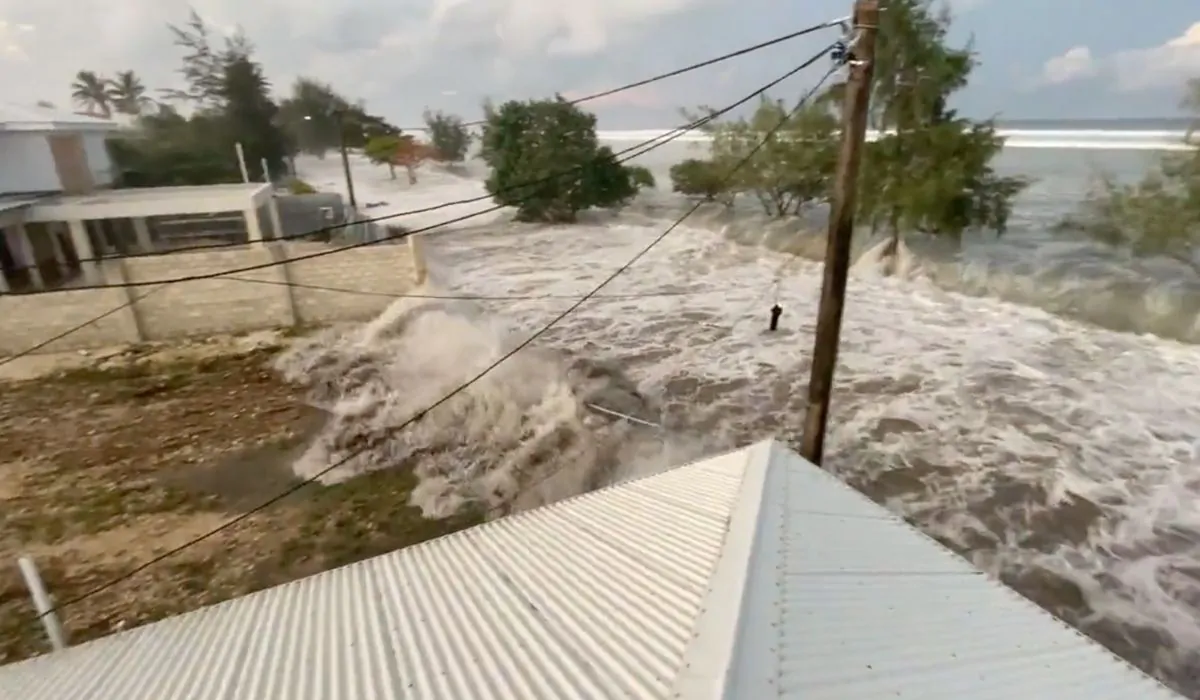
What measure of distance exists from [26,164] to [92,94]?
7143 millimetres

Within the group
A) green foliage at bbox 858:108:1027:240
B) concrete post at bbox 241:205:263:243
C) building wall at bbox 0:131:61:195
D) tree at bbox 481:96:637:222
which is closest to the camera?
green foliage at bbox 858:108:1027:240

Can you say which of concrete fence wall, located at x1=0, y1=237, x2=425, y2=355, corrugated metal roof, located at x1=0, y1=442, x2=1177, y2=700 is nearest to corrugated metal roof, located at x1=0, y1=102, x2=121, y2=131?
concrete fence wall, located at x1=0, y1=237, x2=425, y2=355

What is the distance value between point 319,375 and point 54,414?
4.04 m

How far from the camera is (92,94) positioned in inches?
861

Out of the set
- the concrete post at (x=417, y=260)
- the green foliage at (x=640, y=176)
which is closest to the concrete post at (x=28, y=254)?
the concrete post at (x=417, y=260)

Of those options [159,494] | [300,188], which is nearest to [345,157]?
[300,188]

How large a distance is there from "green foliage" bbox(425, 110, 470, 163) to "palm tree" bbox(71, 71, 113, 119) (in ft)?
34.6

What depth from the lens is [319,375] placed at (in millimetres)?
11531

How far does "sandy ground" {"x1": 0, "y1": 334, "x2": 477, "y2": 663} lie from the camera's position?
6.61 meters

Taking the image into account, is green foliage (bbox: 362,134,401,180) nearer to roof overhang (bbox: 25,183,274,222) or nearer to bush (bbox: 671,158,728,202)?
roof overhang (bbox: 25,183,274,222)

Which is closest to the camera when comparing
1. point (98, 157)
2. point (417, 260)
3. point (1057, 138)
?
point (417, 260)

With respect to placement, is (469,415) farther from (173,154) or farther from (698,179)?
(173,154)

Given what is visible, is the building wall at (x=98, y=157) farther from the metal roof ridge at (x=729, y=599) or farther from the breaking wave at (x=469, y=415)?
the metal roof ridge at (x=729, y=599)

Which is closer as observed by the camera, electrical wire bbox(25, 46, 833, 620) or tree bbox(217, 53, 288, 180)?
electrical wire bbox(25, 46, 833, 620)
